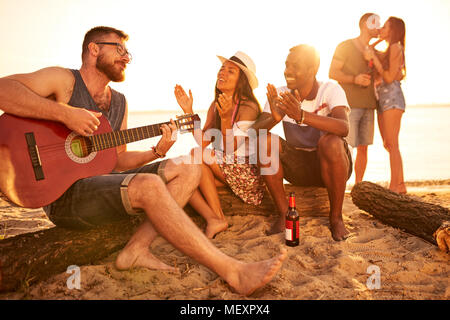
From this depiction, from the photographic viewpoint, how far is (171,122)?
3207 mm

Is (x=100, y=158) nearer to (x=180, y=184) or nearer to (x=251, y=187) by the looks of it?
(x=180, y=184)

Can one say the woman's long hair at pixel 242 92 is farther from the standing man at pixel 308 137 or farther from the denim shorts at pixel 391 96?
the denim shorts at pixel 391 96

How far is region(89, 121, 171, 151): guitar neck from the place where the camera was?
2797mm

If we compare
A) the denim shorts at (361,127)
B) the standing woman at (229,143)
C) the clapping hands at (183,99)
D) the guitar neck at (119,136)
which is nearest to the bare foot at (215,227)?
the standing woman at (229,143)

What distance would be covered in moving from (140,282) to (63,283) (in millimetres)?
579

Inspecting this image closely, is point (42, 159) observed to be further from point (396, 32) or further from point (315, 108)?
point (396, 32)

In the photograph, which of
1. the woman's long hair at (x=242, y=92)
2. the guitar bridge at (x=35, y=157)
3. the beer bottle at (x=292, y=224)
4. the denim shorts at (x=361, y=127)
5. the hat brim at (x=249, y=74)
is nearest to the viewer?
the guitar bridge at (x=35, y=157)

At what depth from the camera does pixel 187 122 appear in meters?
3.36

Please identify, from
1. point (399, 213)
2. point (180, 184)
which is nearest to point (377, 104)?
point (399, 213)

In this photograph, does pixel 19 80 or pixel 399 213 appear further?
pixel 399 213

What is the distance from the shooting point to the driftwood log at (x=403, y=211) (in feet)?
10.3

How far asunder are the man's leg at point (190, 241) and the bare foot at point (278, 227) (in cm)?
118

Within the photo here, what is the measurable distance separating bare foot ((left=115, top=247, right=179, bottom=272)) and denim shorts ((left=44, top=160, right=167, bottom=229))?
0.34 m
